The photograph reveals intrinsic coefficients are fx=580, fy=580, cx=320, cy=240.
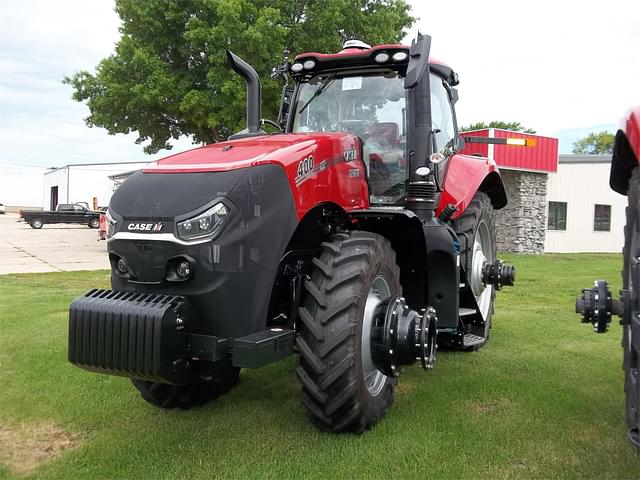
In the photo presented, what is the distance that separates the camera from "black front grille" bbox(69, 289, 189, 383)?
2887 millimetres

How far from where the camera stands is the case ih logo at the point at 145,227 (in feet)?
9.98

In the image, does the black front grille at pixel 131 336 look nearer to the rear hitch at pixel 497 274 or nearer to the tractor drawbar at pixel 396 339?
the tractor drawbar at pixel 396 339

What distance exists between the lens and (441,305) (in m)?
4.41

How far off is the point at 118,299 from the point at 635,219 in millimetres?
2649

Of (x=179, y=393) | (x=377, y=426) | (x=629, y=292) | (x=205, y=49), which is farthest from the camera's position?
(x=205, y=49)

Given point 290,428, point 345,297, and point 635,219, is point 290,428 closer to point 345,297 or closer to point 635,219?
point 345,297

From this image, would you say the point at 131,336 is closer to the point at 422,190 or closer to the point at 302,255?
the point at 302,255

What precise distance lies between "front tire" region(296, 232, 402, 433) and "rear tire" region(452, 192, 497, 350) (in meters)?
1.78

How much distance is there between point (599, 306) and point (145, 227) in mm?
2562

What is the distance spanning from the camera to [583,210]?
75.9 ft

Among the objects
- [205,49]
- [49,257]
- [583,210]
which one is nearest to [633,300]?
[205,49]

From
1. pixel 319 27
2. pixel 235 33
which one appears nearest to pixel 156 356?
pixel 235 33

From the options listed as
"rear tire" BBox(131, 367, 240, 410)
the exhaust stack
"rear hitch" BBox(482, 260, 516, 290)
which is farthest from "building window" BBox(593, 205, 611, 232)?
"rear tire" BBox(131, 367, 240, 410)

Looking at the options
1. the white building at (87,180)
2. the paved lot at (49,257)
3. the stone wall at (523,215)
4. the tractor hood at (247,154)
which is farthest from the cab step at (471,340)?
the white building at (87,180)
